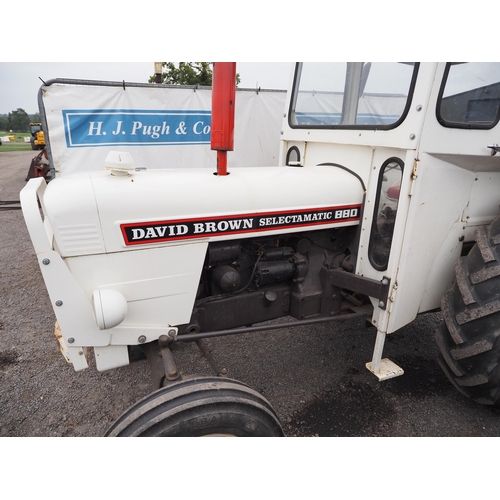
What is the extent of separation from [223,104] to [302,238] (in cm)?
93

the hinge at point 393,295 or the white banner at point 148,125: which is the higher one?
the white banner at point 148,125

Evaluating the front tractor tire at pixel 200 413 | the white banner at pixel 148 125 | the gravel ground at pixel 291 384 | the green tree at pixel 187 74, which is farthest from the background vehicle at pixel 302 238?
the green tree at pixel 187 74

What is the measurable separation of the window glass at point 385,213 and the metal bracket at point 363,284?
97 mm

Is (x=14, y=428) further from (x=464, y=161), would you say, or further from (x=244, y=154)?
(x=244, y=154)

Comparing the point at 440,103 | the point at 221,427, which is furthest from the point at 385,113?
the point at 221,427

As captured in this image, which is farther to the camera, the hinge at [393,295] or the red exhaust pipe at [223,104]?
the hinge at [393,295]

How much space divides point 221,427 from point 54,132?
13.8 ft

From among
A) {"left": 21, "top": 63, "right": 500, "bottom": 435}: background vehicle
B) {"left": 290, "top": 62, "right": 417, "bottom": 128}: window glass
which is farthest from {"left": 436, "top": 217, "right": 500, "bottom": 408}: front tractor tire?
{"left": 290, "top": 62, "right": 417, "bottom": 128}: window glass

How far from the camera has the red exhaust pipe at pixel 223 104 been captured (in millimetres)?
1909

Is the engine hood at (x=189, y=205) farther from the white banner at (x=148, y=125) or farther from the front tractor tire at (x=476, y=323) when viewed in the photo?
the white banner at (x=148, y=125)

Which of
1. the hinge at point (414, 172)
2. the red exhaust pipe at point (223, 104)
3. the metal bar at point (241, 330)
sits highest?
the red exhaust pipe at point (223, 104)

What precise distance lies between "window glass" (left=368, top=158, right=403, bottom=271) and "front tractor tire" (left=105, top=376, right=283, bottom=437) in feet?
3.74

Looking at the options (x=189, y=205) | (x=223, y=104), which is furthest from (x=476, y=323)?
(x=223, y=104)

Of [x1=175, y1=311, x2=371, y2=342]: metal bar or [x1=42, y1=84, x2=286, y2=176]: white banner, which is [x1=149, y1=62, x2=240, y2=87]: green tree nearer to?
[x1=42, y1=84, x2=286, y2=176]: white banner
